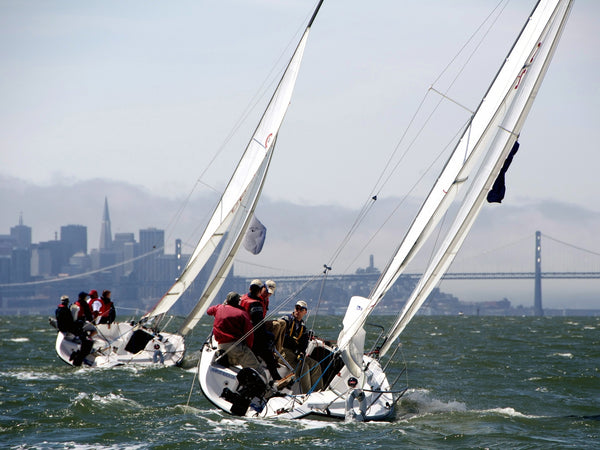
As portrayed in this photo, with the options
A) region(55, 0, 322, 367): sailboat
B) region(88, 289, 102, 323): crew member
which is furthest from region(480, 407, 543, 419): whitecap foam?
region(88, 289, 102, 323): crew member

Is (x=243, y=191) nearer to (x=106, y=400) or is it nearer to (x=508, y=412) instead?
(x=106, y=400)

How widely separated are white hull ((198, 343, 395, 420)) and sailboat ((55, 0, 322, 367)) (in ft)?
14.5

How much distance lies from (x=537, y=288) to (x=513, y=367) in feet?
228

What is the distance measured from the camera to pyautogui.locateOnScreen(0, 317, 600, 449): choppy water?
7.04 meters

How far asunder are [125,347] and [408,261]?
6537 mm

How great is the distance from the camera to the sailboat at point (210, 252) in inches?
501

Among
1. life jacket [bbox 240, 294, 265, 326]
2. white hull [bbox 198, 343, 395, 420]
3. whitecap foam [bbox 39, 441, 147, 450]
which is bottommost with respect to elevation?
whitecap foam [bbox 39, 441, 147, 450]

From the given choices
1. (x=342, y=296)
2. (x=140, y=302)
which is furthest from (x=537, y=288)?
(x=140, y=302)

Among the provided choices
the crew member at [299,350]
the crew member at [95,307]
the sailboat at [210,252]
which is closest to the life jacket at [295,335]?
the crew member at [299,350]

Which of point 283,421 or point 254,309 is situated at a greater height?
point 254,309

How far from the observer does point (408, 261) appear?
7988 mm

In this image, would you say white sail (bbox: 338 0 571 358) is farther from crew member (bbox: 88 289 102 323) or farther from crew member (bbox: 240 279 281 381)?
crew member (bbox: 88 289 102 323)

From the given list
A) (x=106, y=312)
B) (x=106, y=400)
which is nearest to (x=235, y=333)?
(x=106, y=400)

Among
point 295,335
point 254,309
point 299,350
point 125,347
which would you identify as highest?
point 254,309
